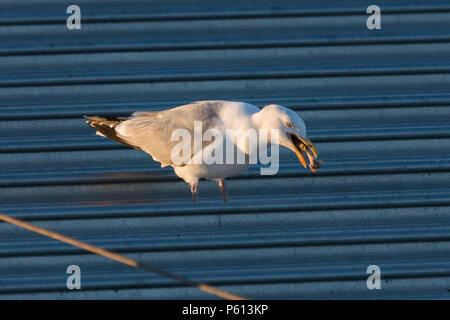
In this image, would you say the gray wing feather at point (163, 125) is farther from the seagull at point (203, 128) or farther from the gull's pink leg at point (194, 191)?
the gull's pink leg at point (194, 191)

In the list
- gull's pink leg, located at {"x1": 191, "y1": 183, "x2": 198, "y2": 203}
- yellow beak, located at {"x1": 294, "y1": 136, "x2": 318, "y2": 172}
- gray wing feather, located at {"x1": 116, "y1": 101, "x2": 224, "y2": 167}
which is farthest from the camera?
gull's pink leg, located at {"x1": 191, "y1": 183, "x2": 198, "y2": 203}

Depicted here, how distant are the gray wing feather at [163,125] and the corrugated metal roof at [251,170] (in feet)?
1.18

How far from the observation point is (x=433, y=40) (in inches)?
185

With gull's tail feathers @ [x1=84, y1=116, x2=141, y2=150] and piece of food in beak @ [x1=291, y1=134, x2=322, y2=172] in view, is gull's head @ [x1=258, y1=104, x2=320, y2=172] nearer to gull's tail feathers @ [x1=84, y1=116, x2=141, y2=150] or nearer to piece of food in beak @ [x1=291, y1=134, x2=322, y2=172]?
piece of food in beak @ [x1=291, y1=134, x2=322, y2=172]

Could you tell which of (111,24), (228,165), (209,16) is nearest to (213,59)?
(209,16)

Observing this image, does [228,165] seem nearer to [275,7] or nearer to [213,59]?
[213,59]

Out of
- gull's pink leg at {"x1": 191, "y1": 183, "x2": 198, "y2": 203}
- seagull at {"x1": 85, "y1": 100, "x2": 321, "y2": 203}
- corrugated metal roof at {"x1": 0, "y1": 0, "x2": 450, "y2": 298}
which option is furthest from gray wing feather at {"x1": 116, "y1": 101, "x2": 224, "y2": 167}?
corrugated metal roof at {"x1": 0, "y1": 0, "x2": 450, "y2": 298}

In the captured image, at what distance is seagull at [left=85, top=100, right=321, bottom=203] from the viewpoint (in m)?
3.43

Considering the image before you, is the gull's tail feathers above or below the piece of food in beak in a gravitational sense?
above

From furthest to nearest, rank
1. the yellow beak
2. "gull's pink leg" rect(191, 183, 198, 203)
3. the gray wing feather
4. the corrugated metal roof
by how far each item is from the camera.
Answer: the corrugated metal roof → "gull's pink leg" rect(191, 183, 198, 203) → the gray wing feather → the yellow beak

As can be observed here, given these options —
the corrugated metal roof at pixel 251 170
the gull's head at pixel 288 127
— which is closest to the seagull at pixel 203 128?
the gull's head at pixel 288 127

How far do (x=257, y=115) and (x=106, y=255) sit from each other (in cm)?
143

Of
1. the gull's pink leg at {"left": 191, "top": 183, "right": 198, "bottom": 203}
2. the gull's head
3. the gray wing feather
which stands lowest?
the gull's pink leg at {"left": 191, "top": 183, "right": 198, "bottom": 203}

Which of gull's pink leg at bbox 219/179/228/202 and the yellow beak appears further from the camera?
gull's pink leg at bbox 219/179/228/202
